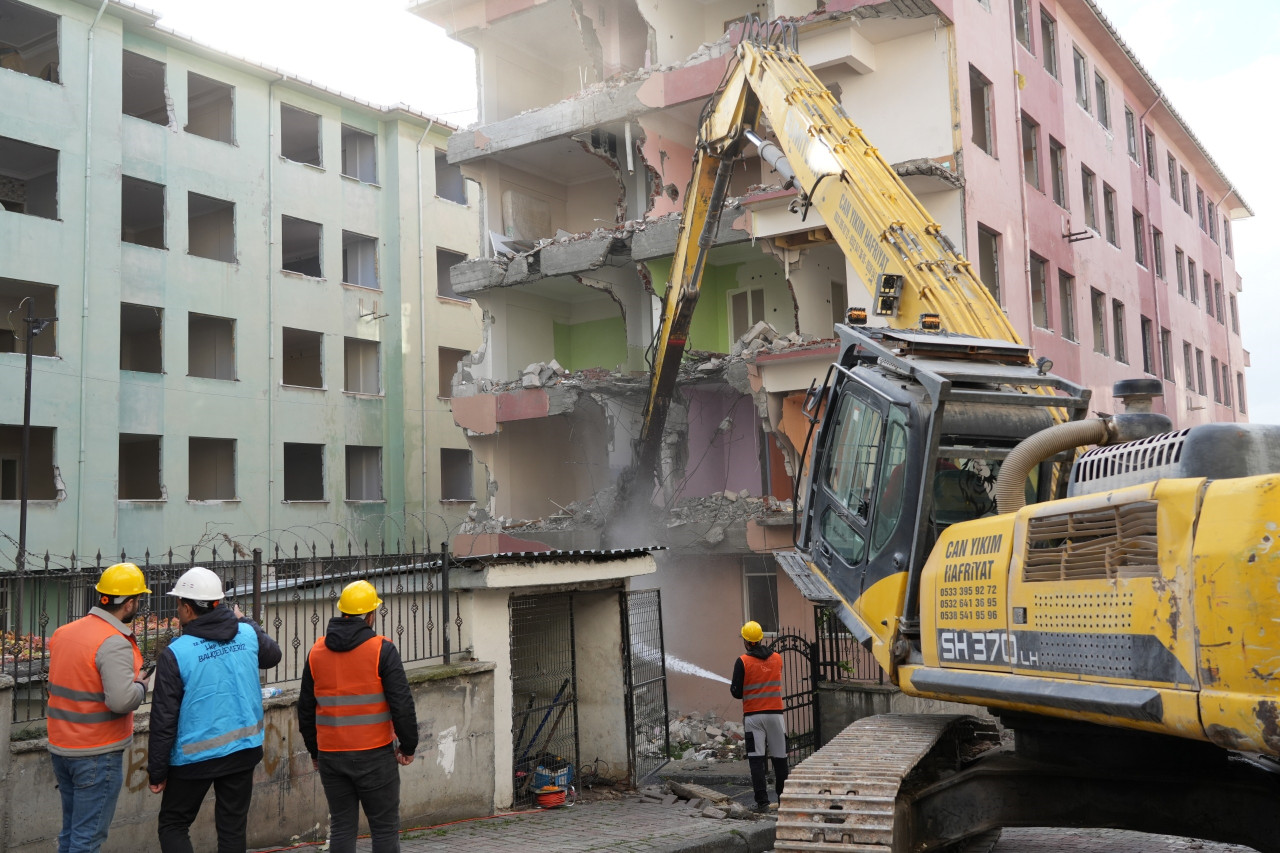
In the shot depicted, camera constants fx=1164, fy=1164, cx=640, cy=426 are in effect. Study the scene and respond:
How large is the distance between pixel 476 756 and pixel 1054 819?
6.02 m

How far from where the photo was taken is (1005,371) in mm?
7266

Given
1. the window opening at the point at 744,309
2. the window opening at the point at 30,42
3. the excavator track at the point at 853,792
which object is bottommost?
the excavator track at the point at 853,792

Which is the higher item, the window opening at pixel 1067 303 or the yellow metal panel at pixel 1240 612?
the window opening at pixel 1067 303

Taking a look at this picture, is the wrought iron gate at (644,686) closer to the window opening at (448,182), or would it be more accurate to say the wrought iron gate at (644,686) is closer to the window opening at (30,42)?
the window opening at (30,42)

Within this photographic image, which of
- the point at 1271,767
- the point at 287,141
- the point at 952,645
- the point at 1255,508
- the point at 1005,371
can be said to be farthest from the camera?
the point at 287,141

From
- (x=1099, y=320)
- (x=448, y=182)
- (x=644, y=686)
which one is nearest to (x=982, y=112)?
(x=1099, y=320)

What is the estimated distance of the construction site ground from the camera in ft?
30.2

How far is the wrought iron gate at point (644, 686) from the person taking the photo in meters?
13.2

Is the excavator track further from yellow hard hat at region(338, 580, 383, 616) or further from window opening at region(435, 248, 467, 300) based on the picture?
window opening at region(435, 248, 467, 300)

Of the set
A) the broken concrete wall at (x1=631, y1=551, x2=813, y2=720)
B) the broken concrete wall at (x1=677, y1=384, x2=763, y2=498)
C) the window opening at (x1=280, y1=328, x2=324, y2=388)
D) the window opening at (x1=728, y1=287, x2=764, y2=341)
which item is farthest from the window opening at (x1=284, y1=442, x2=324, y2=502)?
the window opening at (x1=728, y1=287, x2=764, y2=341)

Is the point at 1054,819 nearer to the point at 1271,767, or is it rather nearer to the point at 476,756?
the point at 1271,767

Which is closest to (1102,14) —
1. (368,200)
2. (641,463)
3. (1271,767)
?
(641,463)

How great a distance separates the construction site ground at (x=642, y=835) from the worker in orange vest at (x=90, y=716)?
2.76 metres

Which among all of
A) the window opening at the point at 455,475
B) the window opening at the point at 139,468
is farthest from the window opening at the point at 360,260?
the window opening at the point at 139,468
